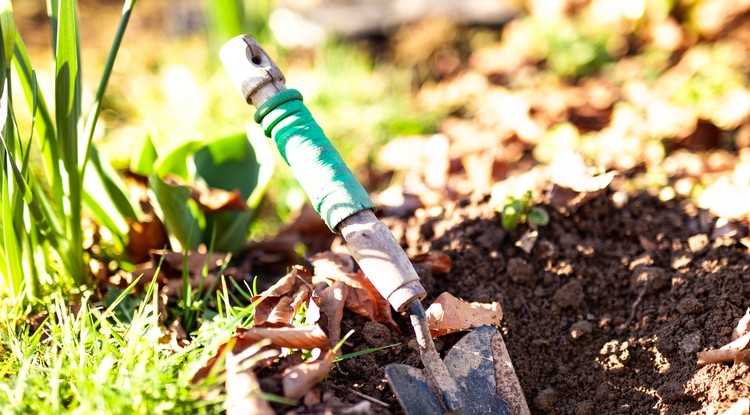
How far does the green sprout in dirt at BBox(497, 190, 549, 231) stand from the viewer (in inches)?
74.4

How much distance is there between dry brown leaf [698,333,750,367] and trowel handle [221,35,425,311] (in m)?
0.63

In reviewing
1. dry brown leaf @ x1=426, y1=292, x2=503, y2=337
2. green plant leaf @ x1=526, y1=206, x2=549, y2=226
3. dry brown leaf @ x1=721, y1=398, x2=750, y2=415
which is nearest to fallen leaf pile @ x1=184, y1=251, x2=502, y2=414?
dry brown leaf @ x1=426, y1=292, x2=503, y2=337

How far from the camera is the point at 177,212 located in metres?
1.90

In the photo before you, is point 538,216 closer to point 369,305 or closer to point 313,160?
point 369,305

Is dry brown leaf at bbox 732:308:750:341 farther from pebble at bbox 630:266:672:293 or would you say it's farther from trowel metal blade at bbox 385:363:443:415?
trowel metal blade at bbox 385:363:443:415

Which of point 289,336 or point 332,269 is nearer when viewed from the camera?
point 289,336

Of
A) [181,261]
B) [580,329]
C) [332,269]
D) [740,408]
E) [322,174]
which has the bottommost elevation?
[740,408]

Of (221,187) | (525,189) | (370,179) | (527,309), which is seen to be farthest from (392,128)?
(527,309)

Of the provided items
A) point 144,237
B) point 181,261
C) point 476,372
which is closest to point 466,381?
point 476,372

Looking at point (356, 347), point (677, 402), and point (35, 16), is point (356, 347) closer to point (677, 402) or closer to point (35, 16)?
point (677, 402)

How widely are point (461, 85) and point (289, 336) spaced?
7.68 feet

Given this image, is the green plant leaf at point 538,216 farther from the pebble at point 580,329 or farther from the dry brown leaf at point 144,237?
the dry brown leaf at point 144,237

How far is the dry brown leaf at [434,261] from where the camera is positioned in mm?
1834

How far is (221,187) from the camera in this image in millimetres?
2229
